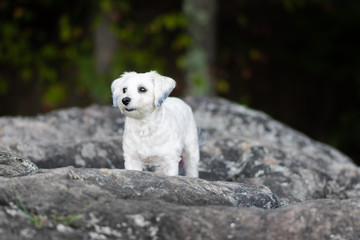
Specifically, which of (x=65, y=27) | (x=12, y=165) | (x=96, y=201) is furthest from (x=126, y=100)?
(x=65, y=27)

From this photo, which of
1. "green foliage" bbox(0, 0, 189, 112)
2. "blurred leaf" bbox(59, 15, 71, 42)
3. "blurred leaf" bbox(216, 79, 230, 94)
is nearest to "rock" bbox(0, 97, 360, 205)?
"green foliage" bbox(0, 0, 189, 112)

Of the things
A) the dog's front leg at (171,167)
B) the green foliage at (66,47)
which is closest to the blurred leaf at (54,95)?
the green foliage at (66,47)

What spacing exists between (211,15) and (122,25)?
2.65 meters

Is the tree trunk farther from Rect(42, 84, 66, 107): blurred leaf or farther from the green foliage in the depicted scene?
Rect(42, 84, 66, 107): blurred leaf

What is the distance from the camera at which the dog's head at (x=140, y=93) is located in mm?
4156

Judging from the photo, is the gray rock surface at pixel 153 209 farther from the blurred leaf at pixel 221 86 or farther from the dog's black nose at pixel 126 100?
the blurred leaf at pixel 221 86

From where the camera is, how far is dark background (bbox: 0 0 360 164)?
1154 centimetres

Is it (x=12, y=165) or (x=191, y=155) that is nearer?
(x=12, y=165)

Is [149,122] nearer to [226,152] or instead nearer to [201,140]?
[201,140]

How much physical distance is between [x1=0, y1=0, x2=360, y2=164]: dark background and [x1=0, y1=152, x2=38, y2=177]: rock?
6986 millimetres

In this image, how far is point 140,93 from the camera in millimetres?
4199

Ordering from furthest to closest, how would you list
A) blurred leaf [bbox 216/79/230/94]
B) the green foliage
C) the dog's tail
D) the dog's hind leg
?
blurred leaf [bbox 216/79/230/94] → the green foliage → the dog's tail → the dog's hind leg

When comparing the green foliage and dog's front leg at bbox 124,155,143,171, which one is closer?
Result: dog's front leg at bbox 124,155,143,171

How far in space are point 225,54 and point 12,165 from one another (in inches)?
346
